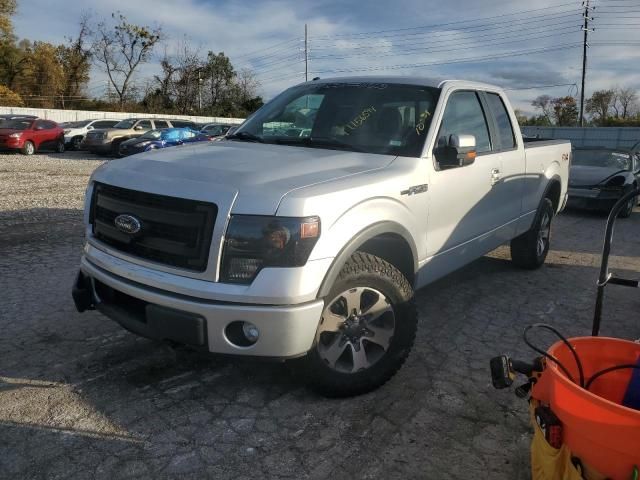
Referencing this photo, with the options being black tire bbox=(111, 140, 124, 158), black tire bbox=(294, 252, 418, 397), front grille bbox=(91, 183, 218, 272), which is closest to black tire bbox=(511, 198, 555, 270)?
black tire bbox=(294, 252, 418, 397)

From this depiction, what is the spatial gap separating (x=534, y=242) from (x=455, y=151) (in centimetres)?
280

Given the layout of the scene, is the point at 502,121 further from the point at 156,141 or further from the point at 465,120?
the point at 156,141

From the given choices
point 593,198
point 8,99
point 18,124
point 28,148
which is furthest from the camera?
point 8,99

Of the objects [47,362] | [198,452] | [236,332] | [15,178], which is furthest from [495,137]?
[15,178]

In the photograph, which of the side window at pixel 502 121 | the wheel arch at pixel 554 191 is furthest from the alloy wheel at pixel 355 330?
the wheel arch at pixel 554 191

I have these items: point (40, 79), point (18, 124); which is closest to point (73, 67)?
point (40, 79)

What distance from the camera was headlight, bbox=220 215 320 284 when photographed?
107 inches

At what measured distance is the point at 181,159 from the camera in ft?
11.1

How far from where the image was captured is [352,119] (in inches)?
161

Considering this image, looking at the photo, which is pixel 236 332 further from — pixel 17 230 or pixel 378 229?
pixel 17 230

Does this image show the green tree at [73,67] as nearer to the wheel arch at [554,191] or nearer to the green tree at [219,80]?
the green tree at [219,80]

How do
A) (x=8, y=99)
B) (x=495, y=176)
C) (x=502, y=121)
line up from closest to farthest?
(x=495, y=176) → (x=502, y=121) → (x=8, y=99)

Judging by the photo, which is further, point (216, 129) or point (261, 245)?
point (216, 129)

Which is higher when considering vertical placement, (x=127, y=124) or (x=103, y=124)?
(x=103, y=124)
